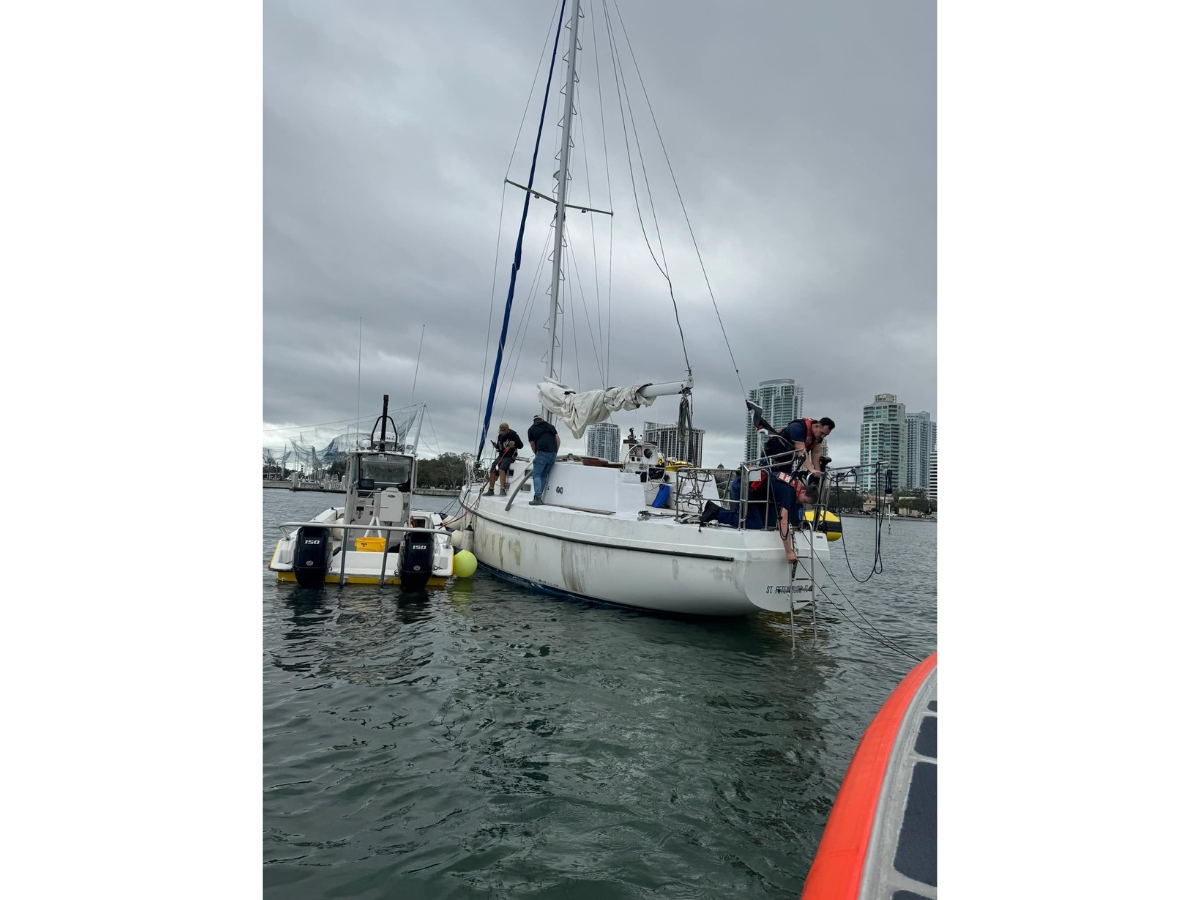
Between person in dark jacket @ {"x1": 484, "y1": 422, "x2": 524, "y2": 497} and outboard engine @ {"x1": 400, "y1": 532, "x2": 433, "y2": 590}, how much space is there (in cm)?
304

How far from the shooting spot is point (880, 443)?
6.74 metres

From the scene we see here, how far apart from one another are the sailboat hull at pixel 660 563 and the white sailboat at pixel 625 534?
1 cm

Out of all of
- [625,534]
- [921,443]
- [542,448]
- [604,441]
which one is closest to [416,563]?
[542,448]

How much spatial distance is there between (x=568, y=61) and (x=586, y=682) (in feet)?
42.5

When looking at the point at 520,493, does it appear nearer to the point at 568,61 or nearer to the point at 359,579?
the point at 359,579

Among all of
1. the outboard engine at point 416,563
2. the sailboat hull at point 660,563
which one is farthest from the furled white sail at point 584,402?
the outboard engine at point 416,563

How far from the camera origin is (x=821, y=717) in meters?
5.00

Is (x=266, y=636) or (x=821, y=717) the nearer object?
(x=821, y=717)

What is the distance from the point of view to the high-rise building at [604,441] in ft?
37.5

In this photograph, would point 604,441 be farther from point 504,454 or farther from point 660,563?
point 660,563

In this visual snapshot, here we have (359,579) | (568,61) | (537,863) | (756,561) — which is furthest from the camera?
(568,61)

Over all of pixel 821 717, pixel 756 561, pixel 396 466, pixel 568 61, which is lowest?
pixel 821 717

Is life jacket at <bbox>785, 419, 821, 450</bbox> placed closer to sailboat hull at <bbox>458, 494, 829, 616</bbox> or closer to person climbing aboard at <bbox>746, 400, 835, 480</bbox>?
person climbing aboard at <bbox>746, 400, 835, 480</bbox>

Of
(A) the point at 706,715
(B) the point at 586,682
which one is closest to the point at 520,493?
(B) the point at 586,682
